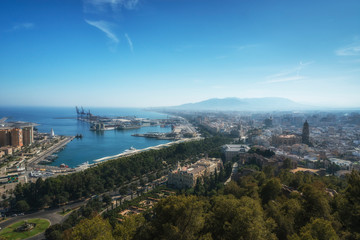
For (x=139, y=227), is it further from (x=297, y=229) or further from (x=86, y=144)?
(x=86, y=144)

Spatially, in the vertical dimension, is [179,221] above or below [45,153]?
above

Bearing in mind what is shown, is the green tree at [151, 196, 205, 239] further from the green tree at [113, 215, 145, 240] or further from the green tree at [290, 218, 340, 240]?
the green tree at [290, 218, 340, 240]

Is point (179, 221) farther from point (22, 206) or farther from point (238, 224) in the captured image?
point (22, 206)

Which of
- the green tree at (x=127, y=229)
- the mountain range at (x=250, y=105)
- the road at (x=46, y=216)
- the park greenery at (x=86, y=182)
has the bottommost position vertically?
the road at (x=46, y=216)

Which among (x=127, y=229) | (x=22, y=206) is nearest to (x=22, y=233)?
(x=22, y=206)

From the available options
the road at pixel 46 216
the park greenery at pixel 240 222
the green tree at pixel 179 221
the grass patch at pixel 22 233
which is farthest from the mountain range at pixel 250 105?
the green tree at pixel 179 221

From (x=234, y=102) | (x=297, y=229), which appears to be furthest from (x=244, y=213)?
(x=234, y=102)

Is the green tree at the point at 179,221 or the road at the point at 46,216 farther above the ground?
the green tree at the point at 179,221

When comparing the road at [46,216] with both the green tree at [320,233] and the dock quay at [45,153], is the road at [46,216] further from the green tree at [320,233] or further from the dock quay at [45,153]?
the green tree at [320,233]

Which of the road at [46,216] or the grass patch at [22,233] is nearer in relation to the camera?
the grass patch at [22,233]
